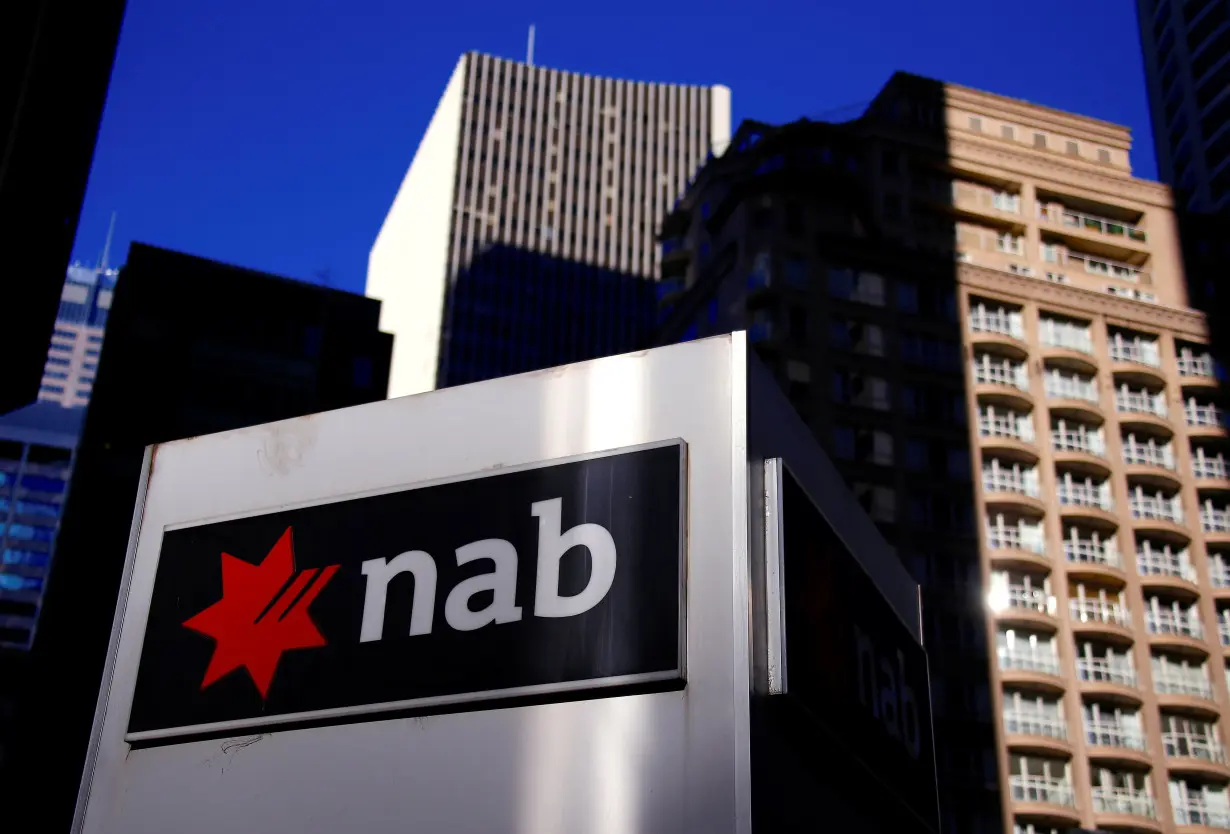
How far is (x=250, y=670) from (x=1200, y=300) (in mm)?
81975

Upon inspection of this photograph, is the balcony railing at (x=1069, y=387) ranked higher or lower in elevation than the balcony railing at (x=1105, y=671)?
higher

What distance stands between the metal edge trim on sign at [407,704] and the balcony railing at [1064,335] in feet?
227

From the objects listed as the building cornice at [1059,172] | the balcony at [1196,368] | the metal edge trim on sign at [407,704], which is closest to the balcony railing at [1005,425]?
the balcony at [1196,368]

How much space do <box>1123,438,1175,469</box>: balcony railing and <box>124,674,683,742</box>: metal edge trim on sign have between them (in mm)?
68135

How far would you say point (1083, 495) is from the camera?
72.7m

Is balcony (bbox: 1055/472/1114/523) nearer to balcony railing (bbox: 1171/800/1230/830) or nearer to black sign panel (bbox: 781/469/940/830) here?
balcony railing (bbox: 1171/800/1230/830)

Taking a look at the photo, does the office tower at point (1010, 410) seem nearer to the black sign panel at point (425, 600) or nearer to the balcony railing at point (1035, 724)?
the balcony railing at point (1035, 724)

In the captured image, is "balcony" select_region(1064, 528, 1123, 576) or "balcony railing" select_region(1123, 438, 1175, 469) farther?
"balcony railing" select_region(1123, 438, 1175, 469)

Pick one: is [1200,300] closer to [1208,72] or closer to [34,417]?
[1208,72]

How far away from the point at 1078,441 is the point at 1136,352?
316 inches

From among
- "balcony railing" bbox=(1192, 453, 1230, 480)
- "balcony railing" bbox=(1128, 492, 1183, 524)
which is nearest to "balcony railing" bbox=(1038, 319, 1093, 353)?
"balcony railing" bbox=(1192, 453, 1230, 480)

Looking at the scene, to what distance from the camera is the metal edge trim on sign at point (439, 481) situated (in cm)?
1252

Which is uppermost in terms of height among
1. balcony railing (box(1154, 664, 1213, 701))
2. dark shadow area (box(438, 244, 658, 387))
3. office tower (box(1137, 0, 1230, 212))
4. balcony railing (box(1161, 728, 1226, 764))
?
office tower (box(1137, 0, 1230, 212))

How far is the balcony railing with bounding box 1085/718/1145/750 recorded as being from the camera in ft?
214
